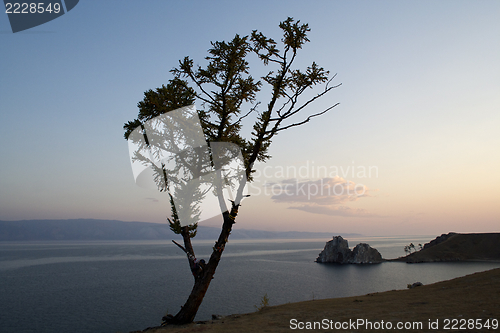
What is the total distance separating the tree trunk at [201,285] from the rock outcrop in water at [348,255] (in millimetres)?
129069

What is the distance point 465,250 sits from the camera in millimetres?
130125

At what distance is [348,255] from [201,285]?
441ft

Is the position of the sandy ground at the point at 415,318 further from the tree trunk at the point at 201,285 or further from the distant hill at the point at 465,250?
the distant hill at the point at 465,250

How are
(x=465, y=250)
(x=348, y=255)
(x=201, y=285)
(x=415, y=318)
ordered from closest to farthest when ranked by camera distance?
(x=415, y=318), (x=201, y=285), (x=465, y=250), (x=348, y=255)

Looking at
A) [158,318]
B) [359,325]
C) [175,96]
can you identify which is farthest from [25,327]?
[359,325]

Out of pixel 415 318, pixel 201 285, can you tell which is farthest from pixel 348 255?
pixel 415 318

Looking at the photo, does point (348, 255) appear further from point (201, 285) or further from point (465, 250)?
point (201, 285)

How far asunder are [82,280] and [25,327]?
43.2 meters

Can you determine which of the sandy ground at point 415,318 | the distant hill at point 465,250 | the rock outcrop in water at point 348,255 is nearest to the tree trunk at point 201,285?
the sandy ground at point 415,318

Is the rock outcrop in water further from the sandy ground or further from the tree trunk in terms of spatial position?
the tree trunk

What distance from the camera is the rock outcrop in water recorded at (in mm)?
128000

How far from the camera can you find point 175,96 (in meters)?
15.9

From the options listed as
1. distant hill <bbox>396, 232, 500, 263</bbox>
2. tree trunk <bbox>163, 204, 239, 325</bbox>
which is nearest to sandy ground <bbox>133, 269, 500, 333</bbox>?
tree trunk <bbox>163, 204, 239, 325</bbox>

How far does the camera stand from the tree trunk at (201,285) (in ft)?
46.1
